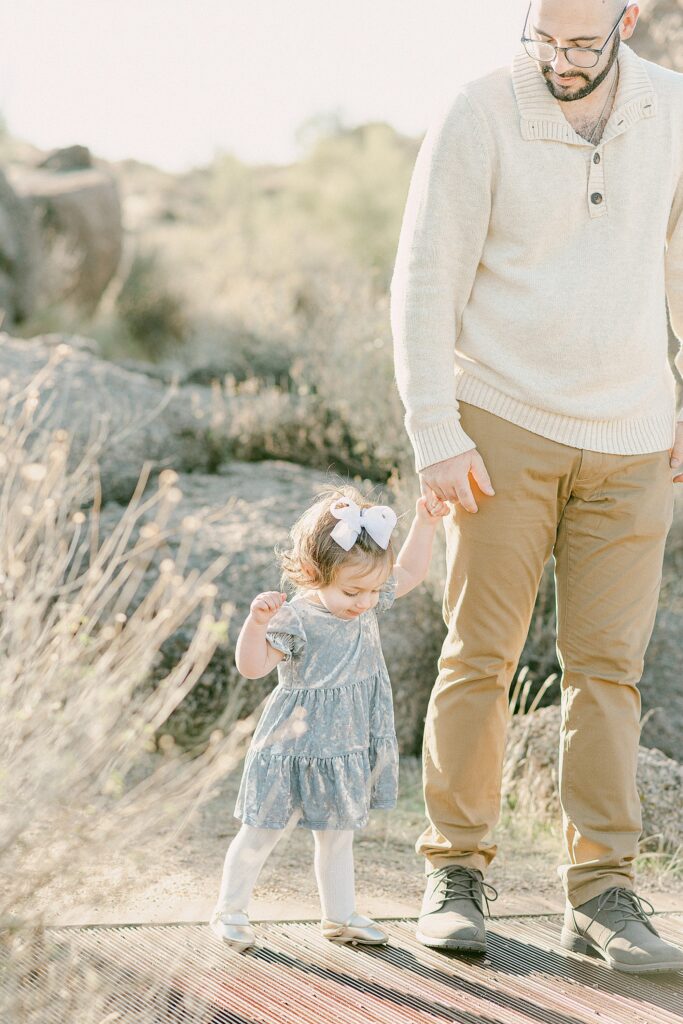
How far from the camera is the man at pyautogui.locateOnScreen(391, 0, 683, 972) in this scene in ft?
10.0

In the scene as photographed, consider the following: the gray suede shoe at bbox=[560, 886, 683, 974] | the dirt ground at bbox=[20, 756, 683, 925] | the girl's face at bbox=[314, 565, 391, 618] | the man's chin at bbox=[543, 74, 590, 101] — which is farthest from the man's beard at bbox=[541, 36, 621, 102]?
the dirt ground at bbox=[20, 756, 683, 925]

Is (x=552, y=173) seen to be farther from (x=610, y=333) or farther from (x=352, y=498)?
(x=352, y=498)

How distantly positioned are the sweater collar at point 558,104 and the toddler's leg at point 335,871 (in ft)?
5.72

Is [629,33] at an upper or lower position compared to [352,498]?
upper

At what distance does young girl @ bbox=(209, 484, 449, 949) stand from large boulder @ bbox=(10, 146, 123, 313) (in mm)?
11894

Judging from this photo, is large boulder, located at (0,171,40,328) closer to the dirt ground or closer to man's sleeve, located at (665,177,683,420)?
the dirt ground

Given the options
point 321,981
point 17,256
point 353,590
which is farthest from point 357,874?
point 17,256

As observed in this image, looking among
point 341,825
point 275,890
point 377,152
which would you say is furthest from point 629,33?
point 377,152

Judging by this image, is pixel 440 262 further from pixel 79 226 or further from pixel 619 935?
pixel 79 226

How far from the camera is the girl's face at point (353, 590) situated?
3.02m

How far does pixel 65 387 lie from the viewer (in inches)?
243

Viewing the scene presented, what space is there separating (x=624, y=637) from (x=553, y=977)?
0.83 meters

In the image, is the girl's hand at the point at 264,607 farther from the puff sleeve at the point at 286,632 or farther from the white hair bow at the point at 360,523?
the white hair bow at the point at 360,523

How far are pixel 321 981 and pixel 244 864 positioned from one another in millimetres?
347
